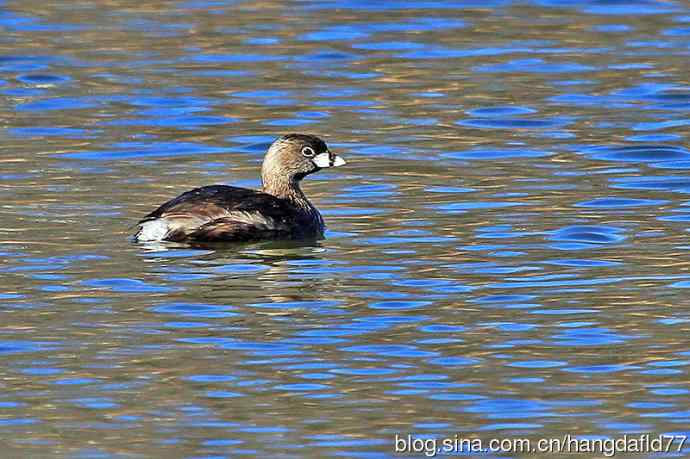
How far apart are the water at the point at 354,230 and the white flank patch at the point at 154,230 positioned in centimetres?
24

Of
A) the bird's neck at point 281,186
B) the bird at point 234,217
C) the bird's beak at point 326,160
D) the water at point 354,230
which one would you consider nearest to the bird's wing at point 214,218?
the bird at point 234,217

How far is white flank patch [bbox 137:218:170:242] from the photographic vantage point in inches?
496

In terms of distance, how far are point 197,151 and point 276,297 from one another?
17.4ft

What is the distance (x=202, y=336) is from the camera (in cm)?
1018

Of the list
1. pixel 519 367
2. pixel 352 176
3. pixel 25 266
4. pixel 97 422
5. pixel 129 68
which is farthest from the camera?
pixel 129 68

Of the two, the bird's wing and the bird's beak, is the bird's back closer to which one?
the bird's wing

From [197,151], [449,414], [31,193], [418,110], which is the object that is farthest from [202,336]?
[418,110]

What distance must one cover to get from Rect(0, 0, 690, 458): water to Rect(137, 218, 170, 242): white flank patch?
24 centimetres

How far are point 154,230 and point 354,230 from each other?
4.86 feet

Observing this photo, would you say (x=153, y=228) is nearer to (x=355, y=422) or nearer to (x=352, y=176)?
(x=352, y=176)

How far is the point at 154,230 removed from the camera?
12.6m

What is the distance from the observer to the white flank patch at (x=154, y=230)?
12.6 metres

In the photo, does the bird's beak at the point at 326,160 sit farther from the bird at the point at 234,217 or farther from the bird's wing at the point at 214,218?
the bird's wing at the point at 214,218

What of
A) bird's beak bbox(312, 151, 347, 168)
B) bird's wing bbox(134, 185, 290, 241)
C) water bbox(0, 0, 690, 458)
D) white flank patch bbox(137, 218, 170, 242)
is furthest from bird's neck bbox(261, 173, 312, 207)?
white flank patch bbox(137, 218, 170, 242)
